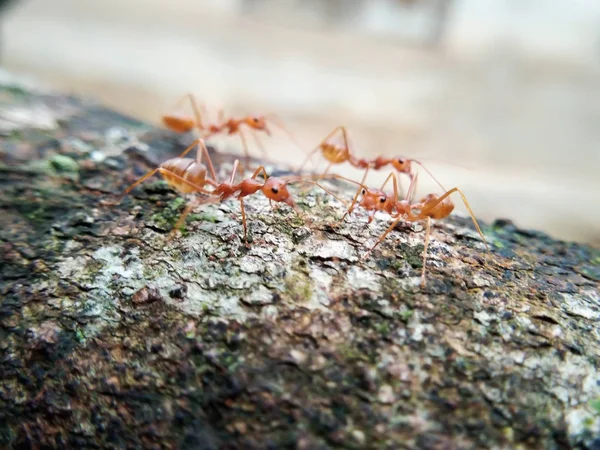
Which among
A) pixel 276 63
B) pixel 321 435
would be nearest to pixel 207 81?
pixel 276 63

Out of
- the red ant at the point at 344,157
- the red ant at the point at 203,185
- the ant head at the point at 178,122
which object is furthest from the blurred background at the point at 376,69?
the red ant at the point at 203,185

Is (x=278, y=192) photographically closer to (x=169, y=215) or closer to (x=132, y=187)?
(x=169, y=215)

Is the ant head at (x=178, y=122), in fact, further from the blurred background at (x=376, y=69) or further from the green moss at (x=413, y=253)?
the blurred background at (x=376, y=69)

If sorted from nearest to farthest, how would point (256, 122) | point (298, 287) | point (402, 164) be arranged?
point (298, 287)
point (402, 164)
point (256, 122)

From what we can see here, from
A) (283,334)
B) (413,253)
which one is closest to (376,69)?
(413,253)

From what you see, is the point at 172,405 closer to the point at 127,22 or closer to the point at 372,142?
the point at 372,142

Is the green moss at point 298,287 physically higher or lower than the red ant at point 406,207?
lower

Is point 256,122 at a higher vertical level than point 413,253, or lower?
→ higher
